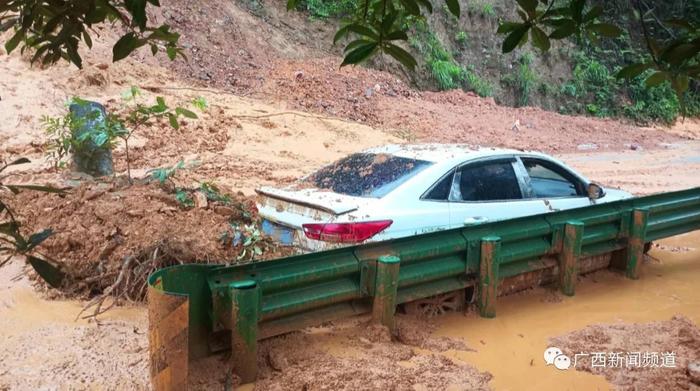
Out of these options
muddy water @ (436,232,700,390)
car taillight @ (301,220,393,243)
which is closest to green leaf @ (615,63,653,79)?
muddy water @ (436,232,700,390)

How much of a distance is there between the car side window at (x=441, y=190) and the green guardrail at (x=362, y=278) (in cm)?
42

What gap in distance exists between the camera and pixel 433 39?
76.6 feet

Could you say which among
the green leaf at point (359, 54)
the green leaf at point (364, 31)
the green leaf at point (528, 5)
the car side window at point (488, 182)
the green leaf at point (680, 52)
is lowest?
the car side window at point (488, 182)

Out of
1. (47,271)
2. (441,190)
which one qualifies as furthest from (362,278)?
(47,271)

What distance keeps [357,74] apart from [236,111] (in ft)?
19.4

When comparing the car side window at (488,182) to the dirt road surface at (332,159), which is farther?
the car side window at (488,182)

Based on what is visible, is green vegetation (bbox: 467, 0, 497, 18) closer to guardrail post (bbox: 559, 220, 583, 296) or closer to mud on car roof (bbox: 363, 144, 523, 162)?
mud on car roof (bbox: 363, 144, 523, 162)

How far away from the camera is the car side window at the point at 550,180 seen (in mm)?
6312

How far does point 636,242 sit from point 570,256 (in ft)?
3.48

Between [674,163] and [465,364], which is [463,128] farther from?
[465,364]

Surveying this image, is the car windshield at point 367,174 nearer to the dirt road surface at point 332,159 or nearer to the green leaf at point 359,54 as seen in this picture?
the dirt road surface at point 332,159

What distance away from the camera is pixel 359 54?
2.13 m

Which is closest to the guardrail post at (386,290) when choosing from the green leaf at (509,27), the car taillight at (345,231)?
Answer: the car taillight at (345,231)

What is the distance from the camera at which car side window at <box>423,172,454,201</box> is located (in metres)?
5.35
